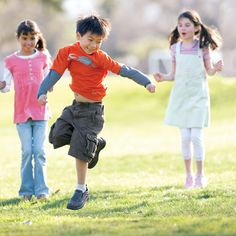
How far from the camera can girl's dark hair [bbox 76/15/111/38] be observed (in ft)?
Answer: 25.7

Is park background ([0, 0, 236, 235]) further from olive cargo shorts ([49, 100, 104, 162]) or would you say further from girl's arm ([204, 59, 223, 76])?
girl's arm ([204, 59, 223, 76])

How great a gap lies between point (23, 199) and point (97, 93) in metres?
1.76

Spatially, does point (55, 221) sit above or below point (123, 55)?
below

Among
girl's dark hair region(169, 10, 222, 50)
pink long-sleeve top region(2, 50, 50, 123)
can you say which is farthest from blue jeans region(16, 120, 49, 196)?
girl's dark hair region(169, 10, 222, 50)

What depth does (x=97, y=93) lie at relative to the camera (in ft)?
26.6

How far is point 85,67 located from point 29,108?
143 centimetres

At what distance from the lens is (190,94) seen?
33.0ft

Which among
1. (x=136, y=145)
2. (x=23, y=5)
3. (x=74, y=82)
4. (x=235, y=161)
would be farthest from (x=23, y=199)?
(x=23, y=5)

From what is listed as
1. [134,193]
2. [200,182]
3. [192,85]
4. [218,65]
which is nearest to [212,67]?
[218,65]

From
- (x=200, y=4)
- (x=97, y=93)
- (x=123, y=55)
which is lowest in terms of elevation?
(x=97, y=93)

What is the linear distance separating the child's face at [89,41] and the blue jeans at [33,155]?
5.26ft

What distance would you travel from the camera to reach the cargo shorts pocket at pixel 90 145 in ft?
26.4

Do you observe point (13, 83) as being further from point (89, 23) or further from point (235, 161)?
point (235, 161)

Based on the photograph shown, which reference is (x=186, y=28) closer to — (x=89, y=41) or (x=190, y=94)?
(x=190, y=94)
